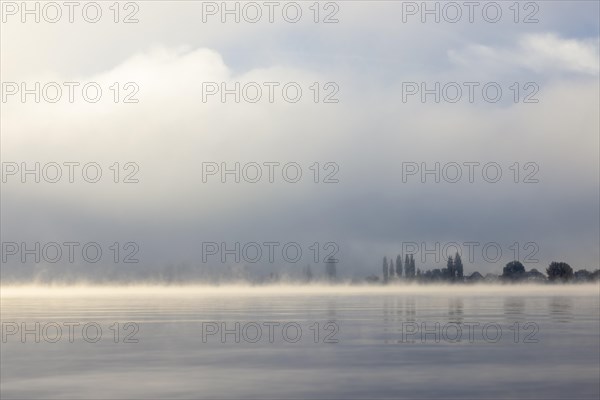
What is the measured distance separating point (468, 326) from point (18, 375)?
32.1m

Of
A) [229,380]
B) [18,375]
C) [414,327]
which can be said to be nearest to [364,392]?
[229,380]

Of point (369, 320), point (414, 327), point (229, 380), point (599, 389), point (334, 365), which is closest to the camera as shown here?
point (599, 389)

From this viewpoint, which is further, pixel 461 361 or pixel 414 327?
pixel 414 327

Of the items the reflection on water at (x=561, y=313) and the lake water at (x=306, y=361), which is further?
the reflection on water at (x=561, y=313)

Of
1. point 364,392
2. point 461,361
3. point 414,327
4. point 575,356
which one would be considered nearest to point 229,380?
point 364,392

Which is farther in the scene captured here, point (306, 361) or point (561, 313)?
point (561, 313)

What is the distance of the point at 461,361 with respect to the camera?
119 ft

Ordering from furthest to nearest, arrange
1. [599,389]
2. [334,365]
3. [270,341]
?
[270,341]
[334,365]
[599,389]

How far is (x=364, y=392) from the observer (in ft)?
92.0

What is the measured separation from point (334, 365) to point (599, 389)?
1050 centimetres

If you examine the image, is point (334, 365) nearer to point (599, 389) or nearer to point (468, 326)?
point (599, 389)

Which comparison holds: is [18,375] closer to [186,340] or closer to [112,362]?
[112,362]

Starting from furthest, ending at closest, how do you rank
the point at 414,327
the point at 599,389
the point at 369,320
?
the point at 369,320
the point at 414,327
the point at 599,389

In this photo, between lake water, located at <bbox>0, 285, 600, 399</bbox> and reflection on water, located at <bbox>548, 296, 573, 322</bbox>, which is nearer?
lake water, located at <bbox>0, 285, 600, 399</bbox>
